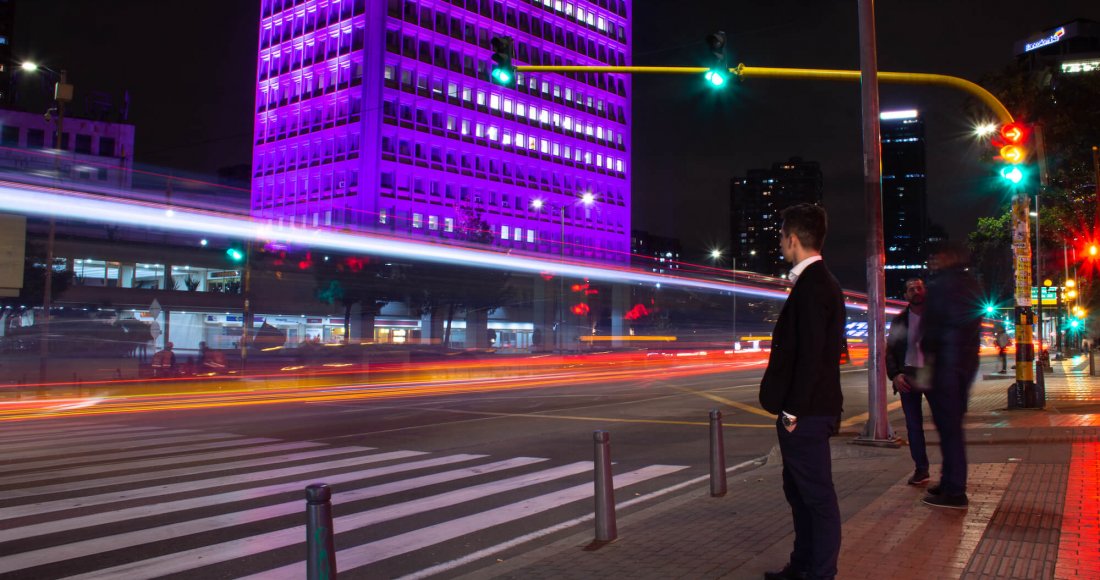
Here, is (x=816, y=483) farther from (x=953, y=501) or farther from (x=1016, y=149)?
(x=1016, y=149)

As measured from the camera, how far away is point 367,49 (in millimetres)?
72500

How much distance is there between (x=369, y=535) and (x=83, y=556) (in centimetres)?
215

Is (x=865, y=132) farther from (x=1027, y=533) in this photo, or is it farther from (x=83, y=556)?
(x=83, y=556)

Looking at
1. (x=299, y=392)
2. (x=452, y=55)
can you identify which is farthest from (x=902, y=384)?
(x=452, y=55)

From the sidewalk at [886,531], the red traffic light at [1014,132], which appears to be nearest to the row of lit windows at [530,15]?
the red traffic light at [1014,132]

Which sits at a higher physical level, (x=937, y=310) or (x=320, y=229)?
(x=320, y=229)

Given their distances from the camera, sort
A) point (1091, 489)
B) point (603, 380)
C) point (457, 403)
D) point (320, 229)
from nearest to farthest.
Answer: point (1091, 489) → point (457, 403) → point (603, 380) → point (320, 229)

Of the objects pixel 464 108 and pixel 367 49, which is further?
pixel 464 108

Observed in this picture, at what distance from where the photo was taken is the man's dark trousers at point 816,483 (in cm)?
393

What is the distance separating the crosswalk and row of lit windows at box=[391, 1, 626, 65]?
68.4m

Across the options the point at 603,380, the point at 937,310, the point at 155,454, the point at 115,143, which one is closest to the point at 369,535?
the point at 937,310

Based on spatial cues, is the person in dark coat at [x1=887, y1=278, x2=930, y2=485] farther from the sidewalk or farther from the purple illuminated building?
the purple illuminated building

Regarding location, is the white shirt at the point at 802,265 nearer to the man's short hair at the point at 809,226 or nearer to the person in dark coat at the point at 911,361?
the man's short hair at the point at 809,226

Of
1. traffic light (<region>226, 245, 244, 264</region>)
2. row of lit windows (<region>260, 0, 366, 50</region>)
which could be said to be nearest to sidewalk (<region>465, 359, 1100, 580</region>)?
traffic light (<region>226, 245, 244, 264</region>)
